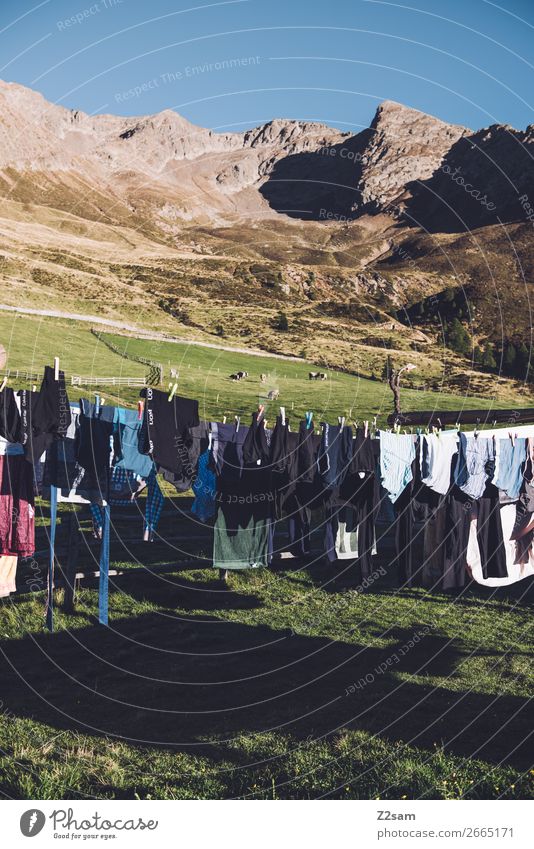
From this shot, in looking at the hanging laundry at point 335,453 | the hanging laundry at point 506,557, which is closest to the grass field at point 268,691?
the hanging laundry at point 506,557

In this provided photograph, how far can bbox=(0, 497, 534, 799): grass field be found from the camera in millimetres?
9844

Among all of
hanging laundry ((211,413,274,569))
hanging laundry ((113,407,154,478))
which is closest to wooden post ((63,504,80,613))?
hanging laundry ((113,407,154,478))

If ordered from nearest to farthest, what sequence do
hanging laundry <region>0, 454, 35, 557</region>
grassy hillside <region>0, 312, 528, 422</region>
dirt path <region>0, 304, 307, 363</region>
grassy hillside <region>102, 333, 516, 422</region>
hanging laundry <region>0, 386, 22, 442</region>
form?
hanging laundry <region>0, 386, 22, 442</region> → hanging laundry <region>0, 454, 35, 557</region> → grassy hillside <region>102, 333, 516, 422</region> → grassy hillside <region>0, 312, 528, 422</region> → dirt path <region>0, 304, 307, 363</region>

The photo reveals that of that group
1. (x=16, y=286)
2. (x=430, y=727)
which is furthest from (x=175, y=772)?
(x=16, y=286)

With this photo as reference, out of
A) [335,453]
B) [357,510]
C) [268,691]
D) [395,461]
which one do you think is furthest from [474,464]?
[268,691]

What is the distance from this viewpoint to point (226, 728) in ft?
37.8

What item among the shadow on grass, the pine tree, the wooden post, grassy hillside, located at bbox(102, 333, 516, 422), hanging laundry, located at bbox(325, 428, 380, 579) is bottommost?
the shadow on grass

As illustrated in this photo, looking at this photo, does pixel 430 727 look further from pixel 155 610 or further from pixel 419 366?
pixel 419 366

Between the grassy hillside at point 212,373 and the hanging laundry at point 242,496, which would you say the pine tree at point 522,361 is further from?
the hanging laundry at point 242,496

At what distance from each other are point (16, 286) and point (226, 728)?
130205mm

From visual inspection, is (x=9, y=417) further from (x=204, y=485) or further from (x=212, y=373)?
(x=212, y=373)

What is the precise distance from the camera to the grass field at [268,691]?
32.3ft

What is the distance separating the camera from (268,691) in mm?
12969

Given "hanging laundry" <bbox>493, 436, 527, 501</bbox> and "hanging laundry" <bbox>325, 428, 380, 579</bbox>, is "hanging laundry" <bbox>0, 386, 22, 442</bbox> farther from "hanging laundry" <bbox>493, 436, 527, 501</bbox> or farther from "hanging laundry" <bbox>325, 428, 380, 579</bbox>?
"hanging laundry" <bbox>493, 436, 527, 501</bbox>
